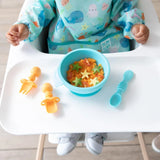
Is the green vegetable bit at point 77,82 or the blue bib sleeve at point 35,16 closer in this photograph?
the green vegetable bit at point 77,82

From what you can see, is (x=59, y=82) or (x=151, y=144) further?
(x=151, y=144)

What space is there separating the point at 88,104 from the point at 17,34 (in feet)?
1.01

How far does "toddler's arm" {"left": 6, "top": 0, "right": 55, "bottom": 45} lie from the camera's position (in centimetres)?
62

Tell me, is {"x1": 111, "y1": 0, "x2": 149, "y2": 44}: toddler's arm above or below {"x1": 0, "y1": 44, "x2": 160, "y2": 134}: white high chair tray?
above

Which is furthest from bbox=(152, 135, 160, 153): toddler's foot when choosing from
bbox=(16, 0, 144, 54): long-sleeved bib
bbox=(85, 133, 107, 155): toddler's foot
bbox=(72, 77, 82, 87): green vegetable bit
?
bbox=(72, 77, 82, 87): green vegetable bit

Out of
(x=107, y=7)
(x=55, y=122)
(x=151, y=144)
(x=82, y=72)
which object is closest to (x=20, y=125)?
(x=55, y=122)

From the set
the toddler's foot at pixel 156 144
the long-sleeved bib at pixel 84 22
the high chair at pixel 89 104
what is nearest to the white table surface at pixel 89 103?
the high chair at pixel 89 104

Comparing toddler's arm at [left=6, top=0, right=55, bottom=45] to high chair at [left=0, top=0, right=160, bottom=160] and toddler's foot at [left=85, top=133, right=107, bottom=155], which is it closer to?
high chair at [left=0, top=0, right=160, bottom=160]

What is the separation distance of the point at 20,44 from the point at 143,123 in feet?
1.45

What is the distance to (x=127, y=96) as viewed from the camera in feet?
1.81

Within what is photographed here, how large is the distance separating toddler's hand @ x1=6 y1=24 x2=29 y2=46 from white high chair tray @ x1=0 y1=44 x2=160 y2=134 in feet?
0.19

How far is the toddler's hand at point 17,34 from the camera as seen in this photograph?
616 mm

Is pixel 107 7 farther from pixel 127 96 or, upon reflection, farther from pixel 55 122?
pixel 55 122

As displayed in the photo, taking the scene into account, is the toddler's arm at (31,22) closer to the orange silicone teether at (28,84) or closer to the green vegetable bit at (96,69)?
the orange silicone teether at (28,84)
